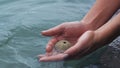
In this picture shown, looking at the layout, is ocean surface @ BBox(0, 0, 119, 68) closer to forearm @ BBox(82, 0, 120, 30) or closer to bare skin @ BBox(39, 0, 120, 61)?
bare skin @ BBox(39, 0, 120, 61)


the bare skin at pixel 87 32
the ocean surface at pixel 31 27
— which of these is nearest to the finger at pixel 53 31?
the bare skin at pixel 87 32

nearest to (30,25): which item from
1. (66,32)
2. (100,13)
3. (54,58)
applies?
(66,32)

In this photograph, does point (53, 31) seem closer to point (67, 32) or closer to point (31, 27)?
point (67, 32)

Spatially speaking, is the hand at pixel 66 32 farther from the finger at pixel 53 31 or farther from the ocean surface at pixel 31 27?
Answer: the ocean surface at pixel 31 27

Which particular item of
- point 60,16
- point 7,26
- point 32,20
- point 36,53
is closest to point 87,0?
point 60,16

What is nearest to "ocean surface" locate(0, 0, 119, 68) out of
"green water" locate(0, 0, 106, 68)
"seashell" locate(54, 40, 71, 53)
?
"green water" locate(0, 0, 106, 68)
